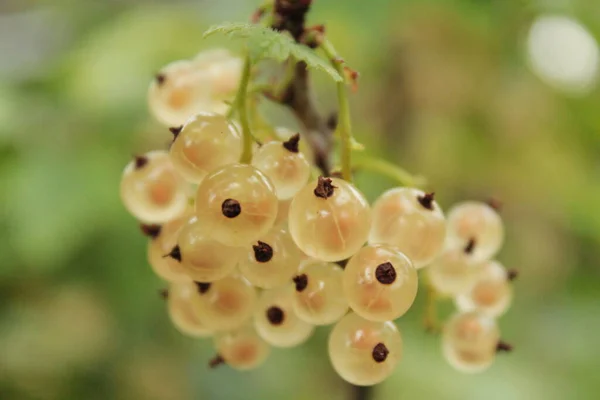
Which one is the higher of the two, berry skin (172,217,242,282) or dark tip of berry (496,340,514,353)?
berry skin (172,217,242,282)

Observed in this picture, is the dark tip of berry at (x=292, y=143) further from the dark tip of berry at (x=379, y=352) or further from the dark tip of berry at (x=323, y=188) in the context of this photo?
the dark tip of berry at (x=379, y=352)

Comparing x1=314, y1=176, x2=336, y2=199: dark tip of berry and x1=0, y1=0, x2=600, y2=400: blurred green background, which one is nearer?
x1=314, y1=176, x2=336, y2=199: dark tip of berry

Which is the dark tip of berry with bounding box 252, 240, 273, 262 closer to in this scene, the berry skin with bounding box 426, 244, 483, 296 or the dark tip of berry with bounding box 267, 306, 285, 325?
the dark tip of berry with bounding box 267, 306, 285, 325

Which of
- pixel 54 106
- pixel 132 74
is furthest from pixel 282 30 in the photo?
pixel 54 106

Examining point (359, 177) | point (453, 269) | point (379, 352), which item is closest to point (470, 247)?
point (453, 269)

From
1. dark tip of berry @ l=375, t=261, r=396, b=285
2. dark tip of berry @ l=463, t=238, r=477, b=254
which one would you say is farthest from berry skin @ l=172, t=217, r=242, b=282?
dark tip of berry @ l=463, t=238, r=477, b=254

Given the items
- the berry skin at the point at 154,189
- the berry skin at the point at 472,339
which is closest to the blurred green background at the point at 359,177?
the berry skin at the point at 472,339

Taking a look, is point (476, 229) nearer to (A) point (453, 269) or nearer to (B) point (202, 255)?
(A) point (453, 269)

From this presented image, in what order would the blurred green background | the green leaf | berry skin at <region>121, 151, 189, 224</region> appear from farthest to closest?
the blurred green background
berry skin at <region>121, 151, 189, 224</region>
the green leaf
